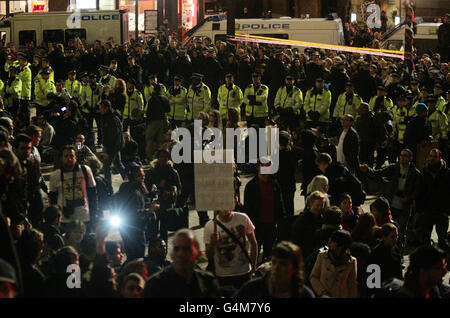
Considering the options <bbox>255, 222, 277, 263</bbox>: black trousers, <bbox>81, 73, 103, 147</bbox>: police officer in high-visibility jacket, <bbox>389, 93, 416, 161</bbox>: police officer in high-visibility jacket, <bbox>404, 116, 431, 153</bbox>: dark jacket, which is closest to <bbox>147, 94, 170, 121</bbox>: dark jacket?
<bbox>81, 73, 103, 147</bbox>: police officer in high-visibility jacket

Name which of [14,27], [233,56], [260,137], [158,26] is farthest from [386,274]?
[158,26]

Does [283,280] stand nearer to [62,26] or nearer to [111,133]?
[111,133]

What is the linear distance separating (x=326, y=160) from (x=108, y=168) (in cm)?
440

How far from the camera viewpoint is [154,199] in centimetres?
934

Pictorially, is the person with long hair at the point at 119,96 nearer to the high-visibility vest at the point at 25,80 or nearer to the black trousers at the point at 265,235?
the high-visibility vest at the point at 25,80

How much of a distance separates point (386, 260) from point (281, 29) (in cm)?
2159

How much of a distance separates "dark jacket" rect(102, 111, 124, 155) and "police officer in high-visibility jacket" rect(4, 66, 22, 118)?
221 inches

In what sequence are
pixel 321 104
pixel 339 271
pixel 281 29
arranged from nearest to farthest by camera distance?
pixel 339 271
pixel 321 104
pixel 281 29

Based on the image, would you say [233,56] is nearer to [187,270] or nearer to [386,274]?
[386,274]

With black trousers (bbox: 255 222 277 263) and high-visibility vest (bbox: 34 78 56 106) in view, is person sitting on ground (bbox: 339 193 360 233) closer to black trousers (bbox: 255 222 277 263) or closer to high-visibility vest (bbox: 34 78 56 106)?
black trousers (bbox: 255 222 277 263)

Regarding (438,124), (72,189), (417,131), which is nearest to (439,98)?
(438,124)

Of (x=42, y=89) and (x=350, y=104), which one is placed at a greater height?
(x=42, y=89)

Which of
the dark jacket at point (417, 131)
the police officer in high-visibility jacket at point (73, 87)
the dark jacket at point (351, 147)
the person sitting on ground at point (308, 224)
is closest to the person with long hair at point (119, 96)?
the police officer in high-visibility jacket at point (73, 87)

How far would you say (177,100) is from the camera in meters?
16.7
